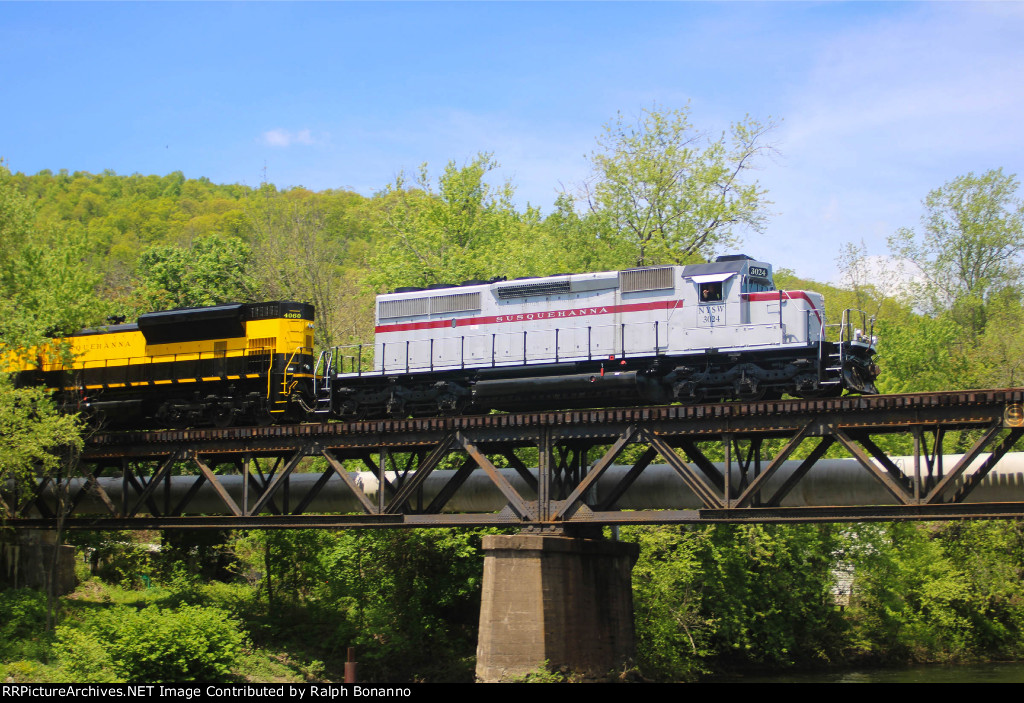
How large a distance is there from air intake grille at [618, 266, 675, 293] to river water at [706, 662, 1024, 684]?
15.0 meters

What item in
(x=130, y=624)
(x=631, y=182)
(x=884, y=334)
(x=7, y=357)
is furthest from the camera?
(x=884, y=334)

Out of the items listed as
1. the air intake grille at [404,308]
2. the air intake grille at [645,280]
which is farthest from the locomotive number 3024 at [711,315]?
the air intake grille at [404,308]

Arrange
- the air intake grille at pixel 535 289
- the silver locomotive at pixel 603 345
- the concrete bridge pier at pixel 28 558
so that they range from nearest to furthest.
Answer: the silver locomotive at pixel 603 345 → the air intake grille at pixel 535 289 → the concrete bridge pier at pixel 28 558

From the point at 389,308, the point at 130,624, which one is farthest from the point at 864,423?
Answer: the point at 130,624

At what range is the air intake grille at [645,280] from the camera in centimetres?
2717

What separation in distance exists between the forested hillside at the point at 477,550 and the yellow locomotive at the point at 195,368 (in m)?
1.87

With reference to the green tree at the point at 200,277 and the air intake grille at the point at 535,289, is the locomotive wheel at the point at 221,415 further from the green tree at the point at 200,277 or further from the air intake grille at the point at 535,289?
the green tree at the point at 200,277

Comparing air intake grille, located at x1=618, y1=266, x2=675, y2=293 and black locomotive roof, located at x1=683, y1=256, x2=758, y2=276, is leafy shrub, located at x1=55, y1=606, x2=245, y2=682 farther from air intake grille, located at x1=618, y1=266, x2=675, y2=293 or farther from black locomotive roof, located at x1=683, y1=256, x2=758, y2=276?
black locomotive roof, located at x1=683, y1=256, x2=758, y2=276

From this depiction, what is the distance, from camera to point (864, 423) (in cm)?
2080

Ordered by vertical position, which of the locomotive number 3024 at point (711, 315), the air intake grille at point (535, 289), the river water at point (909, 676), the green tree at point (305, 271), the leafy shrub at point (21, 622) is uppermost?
the green tree at point (305, 271)

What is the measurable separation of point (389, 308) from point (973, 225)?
42791 millimetres

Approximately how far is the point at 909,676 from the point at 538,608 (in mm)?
20348

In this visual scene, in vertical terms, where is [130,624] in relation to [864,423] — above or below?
below
